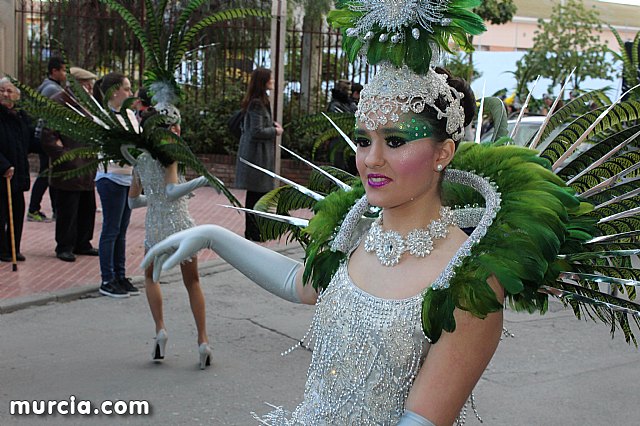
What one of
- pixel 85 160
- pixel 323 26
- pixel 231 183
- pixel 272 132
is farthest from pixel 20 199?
pixel 323 26

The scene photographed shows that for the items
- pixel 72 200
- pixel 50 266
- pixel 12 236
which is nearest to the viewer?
pixel 12 236

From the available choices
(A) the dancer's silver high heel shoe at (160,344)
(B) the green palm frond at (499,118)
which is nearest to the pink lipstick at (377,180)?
(B) the green palm frond at (499,118)

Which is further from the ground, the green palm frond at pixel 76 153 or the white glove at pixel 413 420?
the green palm frond at pixel 76 153

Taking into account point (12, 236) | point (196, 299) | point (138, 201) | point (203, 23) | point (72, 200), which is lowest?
point (12, 236)

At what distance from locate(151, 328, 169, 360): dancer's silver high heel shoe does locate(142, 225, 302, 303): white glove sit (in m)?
3.31

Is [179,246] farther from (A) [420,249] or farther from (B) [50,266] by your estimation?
(B) [50,266]

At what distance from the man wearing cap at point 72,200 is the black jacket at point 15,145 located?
0.28 metres

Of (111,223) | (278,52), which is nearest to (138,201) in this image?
(111,223)

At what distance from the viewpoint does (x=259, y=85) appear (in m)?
9.10

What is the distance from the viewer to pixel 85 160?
8.81 meters

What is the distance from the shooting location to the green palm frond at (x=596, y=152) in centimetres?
275

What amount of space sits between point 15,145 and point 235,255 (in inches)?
259

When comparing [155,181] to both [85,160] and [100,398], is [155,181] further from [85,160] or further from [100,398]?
[85,160]

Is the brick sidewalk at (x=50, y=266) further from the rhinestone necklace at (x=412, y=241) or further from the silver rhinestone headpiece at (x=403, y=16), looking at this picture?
the silver rhinestone headpiece at (x=403, y=16)
